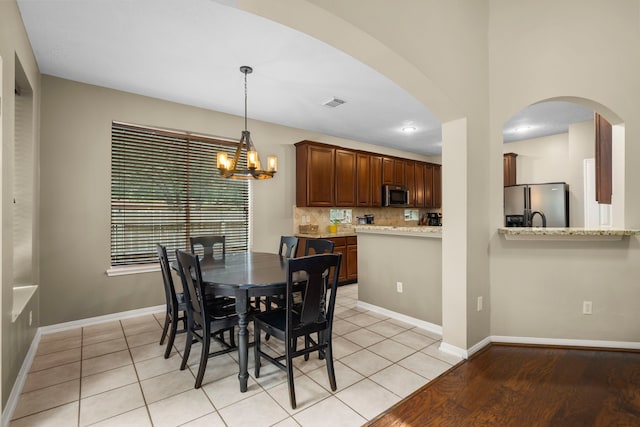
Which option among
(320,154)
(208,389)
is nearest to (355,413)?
(208,389)

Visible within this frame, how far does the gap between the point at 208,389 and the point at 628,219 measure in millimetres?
3747

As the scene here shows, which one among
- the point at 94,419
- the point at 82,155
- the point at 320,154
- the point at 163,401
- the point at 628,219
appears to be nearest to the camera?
the point at 94,419

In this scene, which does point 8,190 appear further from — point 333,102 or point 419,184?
point 419,184

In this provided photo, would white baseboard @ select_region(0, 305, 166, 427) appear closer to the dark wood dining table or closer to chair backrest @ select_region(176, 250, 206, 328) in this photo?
chair backrest @ select_region(176, 250, 206, 328)

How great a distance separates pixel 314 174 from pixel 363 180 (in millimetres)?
1194

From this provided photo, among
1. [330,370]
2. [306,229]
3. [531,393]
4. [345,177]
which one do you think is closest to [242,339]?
[330,370]

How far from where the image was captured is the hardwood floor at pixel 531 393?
186 centimetres

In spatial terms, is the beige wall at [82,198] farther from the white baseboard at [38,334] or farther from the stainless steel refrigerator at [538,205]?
the stainless steel refrigerator at [538,205]

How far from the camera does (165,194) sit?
4039mm

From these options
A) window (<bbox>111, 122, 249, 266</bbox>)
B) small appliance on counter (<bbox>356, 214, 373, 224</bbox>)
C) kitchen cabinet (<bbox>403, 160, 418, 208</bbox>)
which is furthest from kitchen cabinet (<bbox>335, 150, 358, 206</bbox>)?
window (<bbox>111, 122, 249, 266</bbox>)

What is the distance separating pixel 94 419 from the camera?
6.12 ft

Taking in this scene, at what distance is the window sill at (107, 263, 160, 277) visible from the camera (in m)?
3.63

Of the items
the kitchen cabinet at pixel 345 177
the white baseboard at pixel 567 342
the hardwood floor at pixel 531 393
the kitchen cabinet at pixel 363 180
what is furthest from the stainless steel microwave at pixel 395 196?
the hardwood floor at pixel 531 393

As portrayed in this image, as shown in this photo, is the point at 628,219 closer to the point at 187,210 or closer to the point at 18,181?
the point at 187,210
